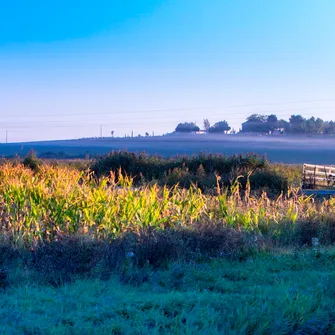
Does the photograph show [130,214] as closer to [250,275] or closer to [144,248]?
[144,248]

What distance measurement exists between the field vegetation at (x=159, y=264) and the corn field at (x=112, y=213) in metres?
0.03

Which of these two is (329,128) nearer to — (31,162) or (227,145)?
(227,145)

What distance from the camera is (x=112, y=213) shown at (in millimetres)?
10352

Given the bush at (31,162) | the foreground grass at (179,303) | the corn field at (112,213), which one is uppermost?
the bush at (31,162)

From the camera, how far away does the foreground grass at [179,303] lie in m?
5.44

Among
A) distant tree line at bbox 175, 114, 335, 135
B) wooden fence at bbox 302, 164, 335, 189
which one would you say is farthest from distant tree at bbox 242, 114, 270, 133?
wooden fence at bbox 302, 164, 335, 189

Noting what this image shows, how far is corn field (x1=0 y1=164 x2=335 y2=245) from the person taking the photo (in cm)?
942

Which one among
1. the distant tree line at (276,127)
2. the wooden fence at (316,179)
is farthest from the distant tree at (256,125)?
the wooden fence at (316,179)

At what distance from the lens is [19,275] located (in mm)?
7359

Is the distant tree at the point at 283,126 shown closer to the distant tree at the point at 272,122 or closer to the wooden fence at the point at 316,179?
the distant tree at the point at 272,122

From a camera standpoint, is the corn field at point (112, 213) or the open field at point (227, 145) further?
the open field at point (227, 145)

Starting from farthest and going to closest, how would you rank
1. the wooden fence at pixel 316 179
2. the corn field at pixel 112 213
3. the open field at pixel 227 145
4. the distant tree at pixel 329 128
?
the distant tree at pixel 329 128
the open field at pixel 227 145
the wooden fence at pixel 316 179
the corn field at pixel 112 213

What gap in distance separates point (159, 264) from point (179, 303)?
2278mm

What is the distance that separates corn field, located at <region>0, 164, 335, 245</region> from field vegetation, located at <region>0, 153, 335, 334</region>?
0.09 ft
